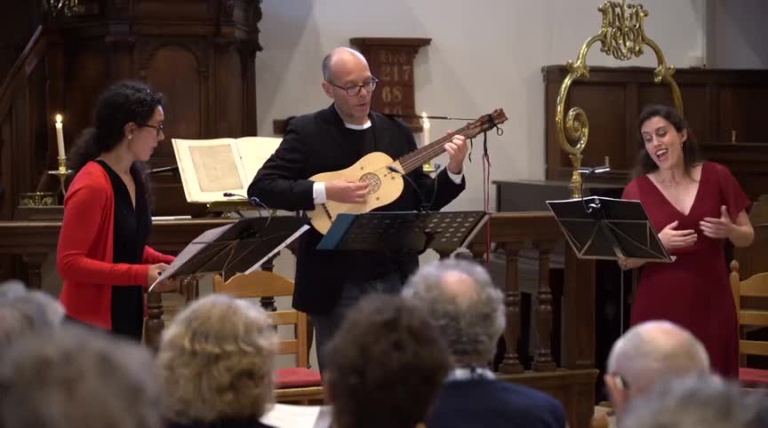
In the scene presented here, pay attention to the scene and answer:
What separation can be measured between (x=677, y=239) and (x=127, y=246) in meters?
2.11

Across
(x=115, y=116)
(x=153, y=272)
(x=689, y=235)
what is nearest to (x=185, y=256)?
(x=153, y=272)

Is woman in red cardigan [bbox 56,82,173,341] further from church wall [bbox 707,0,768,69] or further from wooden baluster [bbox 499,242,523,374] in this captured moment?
church wall [bbox 707,0,768,69]

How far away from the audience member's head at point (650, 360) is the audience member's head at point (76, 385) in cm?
116

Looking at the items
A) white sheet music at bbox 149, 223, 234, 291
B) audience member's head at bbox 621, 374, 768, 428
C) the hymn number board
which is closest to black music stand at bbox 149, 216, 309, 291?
white sheet music at bbox 149, 223, 234, 291

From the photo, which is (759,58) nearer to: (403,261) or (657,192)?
(657,192)

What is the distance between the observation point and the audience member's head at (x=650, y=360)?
231 centimetres

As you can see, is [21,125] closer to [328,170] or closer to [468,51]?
[468,51]

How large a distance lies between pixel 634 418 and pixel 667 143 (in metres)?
3.37

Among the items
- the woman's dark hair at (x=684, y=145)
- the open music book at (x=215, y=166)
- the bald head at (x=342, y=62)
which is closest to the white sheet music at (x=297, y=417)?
the bald head at (x=342, y=62)

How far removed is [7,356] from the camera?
4.86 ft

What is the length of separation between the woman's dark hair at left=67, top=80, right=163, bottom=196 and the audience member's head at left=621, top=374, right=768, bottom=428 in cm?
271

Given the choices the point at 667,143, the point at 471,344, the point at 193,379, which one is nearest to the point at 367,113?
the point at 667,143

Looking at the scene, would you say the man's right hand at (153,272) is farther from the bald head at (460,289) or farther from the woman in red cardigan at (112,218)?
the bald head at (460,289)

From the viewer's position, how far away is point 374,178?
4.18 meters
